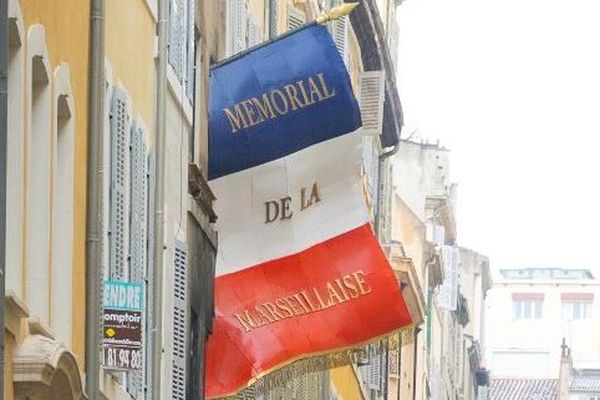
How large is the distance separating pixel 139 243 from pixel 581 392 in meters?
129

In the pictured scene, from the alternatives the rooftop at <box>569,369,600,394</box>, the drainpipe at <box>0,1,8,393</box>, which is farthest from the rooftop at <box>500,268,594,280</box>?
the drainpipe at <box>0,1,8,393</box>

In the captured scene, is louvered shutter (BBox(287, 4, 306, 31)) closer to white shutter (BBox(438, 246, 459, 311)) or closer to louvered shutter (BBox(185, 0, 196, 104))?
louvered shutter (BBox(185, 0, 196, 104))

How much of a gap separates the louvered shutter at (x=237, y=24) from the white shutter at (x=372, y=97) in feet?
58.1

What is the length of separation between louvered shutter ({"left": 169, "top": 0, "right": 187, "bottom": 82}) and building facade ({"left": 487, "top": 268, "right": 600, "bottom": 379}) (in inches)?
5316

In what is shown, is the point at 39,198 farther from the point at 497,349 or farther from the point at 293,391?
the point at 497,349

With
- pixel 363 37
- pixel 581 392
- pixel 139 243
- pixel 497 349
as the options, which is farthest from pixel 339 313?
pixel 497 349

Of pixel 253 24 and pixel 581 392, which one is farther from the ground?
pixel 581 392

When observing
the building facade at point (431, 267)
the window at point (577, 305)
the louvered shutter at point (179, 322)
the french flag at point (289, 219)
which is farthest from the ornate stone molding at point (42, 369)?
the window at point (577, 305)

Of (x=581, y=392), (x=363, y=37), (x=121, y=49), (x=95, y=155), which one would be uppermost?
(x=581, y=392)

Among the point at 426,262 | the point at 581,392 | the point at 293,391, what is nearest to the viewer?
the point at 293,391

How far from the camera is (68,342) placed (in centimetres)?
1594

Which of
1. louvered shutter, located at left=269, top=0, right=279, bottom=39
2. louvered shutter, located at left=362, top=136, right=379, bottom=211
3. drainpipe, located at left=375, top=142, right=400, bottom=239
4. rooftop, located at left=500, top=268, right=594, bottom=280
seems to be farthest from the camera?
rooftop, located at left=500, top=268, right=594, bottom=280

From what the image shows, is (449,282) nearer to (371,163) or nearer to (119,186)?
(371,163)

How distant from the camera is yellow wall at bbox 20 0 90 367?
15617 mm
